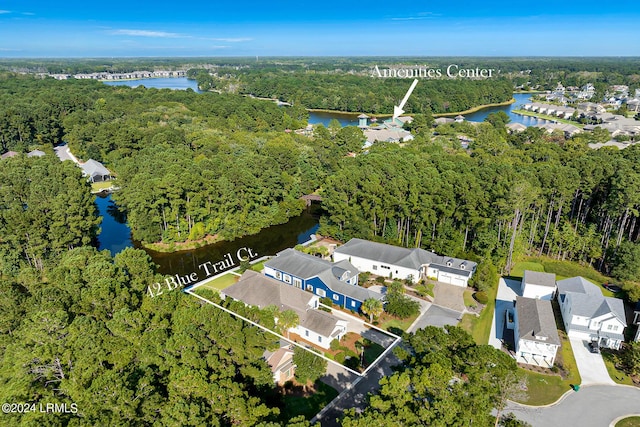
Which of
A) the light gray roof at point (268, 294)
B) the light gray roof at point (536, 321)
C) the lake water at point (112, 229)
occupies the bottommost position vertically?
the lake water at point (112, 229)

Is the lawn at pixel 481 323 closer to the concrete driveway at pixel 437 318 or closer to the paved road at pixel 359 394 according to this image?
the concrete driveway at pixel 437 318

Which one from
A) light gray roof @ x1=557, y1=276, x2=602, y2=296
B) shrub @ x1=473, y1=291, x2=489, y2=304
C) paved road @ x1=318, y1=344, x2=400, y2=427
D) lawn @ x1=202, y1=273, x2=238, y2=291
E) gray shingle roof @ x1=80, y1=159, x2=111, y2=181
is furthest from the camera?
gray shingle roof @ x1=80, y1=159, x2=111, y2=181

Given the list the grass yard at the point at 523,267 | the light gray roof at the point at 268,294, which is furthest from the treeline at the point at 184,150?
the grass yard at the point at 523,267

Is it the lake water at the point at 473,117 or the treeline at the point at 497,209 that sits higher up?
the lake water at the point at 473,117

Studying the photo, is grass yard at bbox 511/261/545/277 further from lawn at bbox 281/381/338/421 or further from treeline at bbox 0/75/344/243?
treeline at bbox 0/75/344/243

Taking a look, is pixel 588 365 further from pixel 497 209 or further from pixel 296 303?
pixel 296 303

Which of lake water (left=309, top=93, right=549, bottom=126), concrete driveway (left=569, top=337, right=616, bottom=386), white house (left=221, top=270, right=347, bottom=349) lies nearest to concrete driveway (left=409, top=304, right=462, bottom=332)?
white house (left=221, top=270, right=347, bottom=349)
